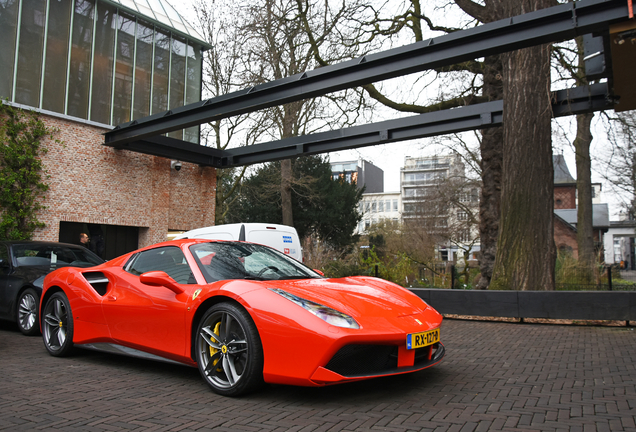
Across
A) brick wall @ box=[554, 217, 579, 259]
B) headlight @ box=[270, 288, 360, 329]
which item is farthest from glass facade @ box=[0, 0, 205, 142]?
brick wall @ box=[554, 217, 579, 259]

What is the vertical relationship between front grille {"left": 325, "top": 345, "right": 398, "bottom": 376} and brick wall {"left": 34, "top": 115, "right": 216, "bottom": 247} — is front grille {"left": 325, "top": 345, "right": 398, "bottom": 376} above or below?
below

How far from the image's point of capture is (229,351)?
3.88 m

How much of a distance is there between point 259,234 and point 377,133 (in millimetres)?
4296

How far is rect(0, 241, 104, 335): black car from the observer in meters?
7.09

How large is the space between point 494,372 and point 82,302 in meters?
4.34

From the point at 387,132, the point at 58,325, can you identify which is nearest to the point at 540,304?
the point at 387,132

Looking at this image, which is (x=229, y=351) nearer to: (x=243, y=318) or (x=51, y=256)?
(x=243, y=318)

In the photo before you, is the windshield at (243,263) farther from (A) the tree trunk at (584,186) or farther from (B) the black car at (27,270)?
(A) the tree trunk at (584,186)

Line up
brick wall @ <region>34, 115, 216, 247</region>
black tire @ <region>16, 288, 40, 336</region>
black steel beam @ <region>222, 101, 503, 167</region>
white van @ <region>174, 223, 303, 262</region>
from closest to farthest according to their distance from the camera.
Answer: black tire @ <region>16, 288, 40, 336</region> → white van @ <region>174, 223, 303, 262</region> → black steel beam @ <region>222, 101, 503, 167</region> → brick wall @ <region>34, 115, 216, 247</region>

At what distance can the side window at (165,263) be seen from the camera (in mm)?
4570

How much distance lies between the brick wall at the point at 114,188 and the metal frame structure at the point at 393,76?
90 cm

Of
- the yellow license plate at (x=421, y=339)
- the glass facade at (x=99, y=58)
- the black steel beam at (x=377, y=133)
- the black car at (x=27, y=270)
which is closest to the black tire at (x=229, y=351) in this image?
the yellow license plate at (x=421, y=339)

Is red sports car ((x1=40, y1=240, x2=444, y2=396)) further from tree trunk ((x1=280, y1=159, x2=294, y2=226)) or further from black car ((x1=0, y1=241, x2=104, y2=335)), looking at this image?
tree trunk ((x1=280, y1=159, x2=294, y2=226))

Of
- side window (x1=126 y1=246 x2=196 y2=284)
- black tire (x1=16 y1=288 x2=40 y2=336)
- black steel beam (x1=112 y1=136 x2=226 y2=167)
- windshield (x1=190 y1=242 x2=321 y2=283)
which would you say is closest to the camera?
windshield (x1=190 y1=242 x2=321 y2=283)
